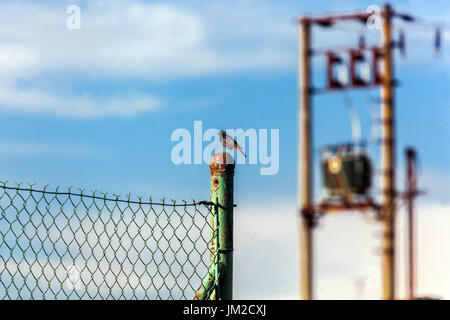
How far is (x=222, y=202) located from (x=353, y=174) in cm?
112

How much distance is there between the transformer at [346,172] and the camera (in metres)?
4.38

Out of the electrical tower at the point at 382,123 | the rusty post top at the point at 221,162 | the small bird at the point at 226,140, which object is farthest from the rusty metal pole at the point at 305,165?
the small bird at the point at 226,140

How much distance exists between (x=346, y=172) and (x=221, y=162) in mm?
1047

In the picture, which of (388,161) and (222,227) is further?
(222,227)

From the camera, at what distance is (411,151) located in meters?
4.62

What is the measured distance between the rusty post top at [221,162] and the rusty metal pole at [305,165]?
52 cm

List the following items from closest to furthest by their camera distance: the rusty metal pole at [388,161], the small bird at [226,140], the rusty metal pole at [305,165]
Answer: the rusty metal pole at [388,161], the rusty metal pole at [305,165], the small bird at [226,140]

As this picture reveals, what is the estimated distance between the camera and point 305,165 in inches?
190

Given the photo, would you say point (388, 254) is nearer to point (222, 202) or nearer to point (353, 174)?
point (353, 174)

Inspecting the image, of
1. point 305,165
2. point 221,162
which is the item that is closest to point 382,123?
point 305,165

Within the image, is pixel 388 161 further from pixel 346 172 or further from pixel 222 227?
pixel 222 227

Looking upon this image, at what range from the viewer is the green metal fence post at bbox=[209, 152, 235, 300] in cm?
509

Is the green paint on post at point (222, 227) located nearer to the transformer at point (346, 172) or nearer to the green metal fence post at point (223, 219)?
the green metal fence post at point (223, 219)
